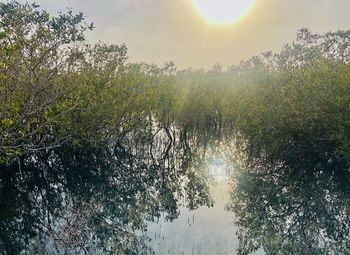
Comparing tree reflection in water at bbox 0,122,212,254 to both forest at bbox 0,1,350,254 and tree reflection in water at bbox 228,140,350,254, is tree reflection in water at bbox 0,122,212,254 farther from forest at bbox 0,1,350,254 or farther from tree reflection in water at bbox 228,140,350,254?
tree reflection in water at bbox 228,140,350,254

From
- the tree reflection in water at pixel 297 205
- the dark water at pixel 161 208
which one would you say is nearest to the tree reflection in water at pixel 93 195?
the dark water at pixel 161 208

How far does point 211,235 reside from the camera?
67.9 ft

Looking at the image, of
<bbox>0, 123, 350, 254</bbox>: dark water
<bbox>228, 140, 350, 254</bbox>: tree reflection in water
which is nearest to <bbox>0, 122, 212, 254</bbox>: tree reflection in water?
<bbox>0, 123, 350, 254</bbox>: dark water

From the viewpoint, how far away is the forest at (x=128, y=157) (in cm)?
1756

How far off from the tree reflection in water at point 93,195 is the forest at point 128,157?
0.09m

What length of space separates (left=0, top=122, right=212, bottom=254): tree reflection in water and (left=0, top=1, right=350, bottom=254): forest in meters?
0.09

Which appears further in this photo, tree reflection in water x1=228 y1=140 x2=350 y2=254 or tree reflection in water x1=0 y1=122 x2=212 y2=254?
tree reflection in water x1=228 y1=140 x2=350 y2=254

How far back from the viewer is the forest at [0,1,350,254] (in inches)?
691

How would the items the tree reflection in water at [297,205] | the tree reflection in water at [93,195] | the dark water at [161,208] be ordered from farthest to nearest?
1. the tree reflection in water at [297,205]
2. the dark water at [161,208]
3. the tree reflection in water at [93,195]

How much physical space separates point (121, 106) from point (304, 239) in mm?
16862

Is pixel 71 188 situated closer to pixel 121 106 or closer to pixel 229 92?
pixel 121 106

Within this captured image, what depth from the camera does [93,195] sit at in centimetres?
2422

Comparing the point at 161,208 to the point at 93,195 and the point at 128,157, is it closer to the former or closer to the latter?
the point at 93,195

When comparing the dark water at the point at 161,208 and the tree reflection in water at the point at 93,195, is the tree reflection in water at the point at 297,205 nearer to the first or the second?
the dark water at the point at 161,208
